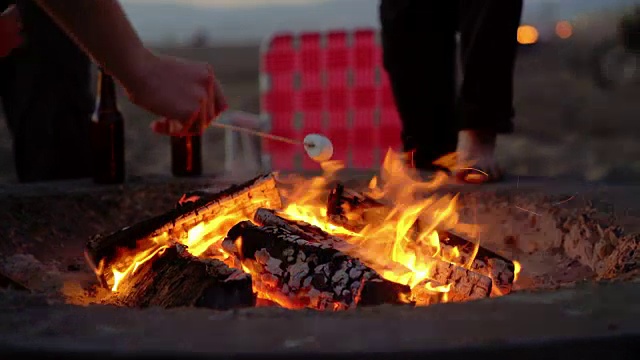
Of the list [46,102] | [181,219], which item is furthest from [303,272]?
[46,102]

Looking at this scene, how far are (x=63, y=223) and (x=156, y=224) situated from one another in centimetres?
71

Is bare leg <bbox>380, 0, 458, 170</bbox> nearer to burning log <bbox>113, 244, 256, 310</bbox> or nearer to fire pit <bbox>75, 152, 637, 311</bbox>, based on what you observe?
fire pit <bbox>75, 152, 637, 311</bbox>

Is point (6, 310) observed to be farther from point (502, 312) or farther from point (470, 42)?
point (470, 42)

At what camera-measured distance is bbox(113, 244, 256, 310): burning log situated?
1.70 m

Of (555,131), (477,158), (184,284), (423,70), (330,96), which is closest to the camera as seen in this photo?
(184,284)

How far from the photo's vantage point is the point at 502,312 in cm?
136

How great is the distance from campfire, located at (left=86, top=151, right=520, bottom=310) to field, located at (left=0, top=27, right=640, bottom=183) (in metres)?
1.44

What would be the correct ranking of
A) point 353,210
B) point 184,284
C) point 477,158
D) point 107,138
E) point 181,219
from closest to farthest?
1. point 184,284
2. point 181,219
3. point 353,210
4. point 477,158
5. point 107,138

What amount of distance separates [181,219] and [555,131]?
24.5ft

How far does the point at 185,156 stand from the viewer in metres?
3.11

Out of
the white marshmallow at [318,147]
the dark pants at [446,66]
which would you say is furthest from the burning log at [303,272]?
the dark pants at [446,66]

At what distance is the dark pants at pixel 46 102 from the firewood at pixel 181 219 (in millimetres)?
1252

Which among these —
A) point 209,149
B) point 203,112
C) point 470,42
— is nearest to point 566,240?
point 470,42

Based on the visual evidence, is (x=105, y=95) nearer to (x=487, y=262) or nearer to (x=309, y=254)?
(x=309, y=254)
